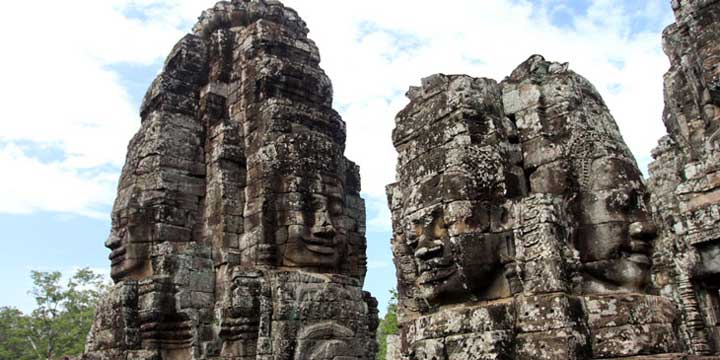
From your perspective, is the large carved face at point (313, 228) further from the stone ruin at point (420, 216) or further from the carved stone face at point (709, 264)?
the carved stone face at point (709, 264)

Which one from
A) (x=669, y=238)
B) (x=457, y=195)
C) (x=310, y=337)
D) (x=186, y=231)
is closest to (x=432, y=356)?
(x=457, y=195)

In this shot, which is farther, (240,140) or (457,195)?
(240,140)

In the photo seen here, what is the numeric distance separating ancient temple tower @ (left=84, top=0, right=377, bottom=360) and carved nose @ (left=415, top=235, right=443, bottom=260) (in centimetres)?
434

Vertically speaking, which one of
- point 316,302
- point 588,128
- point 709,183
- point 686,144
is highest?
point 686,144

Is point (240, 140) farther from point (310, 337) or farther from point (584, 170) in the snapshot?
point (584, 170)

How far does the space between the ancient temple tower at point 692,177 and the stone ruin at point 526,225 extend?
597cm

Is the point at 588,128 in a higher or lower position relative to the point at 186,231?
lower

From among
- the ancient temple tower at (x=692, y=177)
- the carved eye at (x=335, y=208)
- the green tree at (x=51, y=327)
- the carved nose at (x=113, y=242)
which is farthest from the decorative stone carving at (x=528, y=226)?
the green tree at (x=51, y=327)

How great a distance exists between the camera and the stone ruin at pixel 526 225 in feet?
15.9

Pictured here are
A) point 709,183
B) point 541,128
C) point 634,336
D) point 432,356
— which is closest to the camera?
point 634,336

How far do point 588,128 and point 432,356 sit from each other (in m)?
2.34

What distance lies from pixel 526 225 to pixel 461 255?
1.90ft

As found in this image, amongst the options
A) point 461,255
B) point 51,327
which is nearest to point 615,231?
point 461,255

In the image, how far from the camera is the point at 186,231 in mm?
11195
